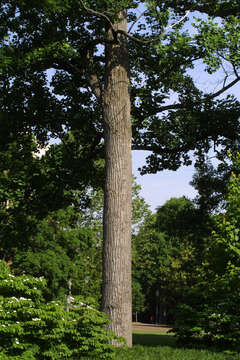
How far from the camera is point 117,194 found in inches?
413

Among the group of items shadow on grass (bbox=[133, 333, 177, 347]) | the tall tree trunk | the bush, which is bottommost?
shadow on grass (bbox=[133, 333, 177, 347])

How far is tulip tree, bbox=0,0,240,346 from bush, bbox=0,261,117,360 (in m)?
1.27

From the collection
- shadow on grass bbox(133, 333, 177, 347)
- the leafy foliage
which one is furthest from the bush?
shadow on grass bbox(133, 333, 177, 347)

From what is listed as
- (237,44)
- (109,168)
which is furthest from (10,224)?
(237,44)

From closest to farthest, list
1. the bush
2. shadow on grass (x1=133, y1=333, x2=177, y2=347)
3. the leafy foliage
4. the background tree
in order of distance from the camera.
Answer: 1. the bush
2. the leafy foliage
3. shadow on grass (x1=133, y1=333, x2=177, y2=347)
4. the background tree

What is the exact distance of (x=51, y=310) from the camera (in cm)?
839

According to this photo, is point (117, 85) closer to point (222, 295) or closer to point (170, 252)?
point (222, 295)

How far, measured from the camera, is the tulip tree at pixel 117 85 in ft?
34.2

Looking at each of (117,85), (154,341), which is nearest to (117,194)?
(117,85)

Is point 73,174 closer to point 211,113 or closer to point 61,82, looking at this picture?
point 61,82

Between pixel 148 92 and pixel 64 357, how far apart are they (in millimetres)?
8927

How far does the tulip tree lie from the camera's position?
10.4 m

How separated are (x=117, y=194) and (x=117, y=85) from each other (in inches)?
117

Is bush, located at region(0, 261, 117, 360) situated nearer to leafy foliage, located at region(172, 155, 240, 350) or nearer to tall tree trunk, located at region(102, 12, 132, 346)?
tall tree trunk, located at region(102, 12, 132, 346)
